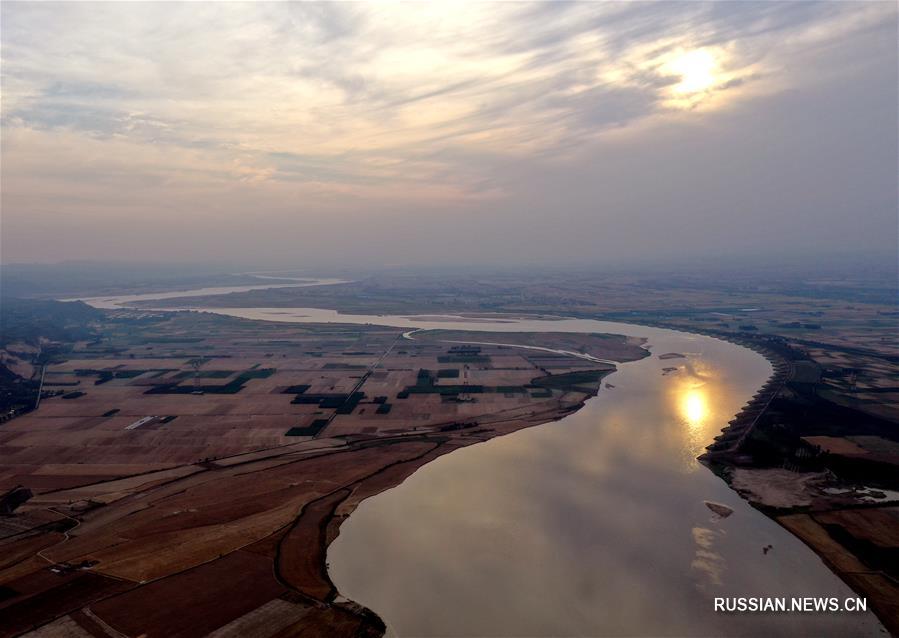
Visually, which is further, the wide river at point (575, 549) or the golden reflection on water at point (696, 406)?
the golden reflection on water at point (696, 406)

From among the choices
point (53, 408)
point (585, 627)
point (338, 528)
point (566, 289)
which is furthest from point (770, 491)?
point (566, 289)

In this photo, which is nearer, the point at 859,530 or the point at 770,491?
the point at 859,530

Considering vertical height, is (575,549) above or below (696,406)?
below

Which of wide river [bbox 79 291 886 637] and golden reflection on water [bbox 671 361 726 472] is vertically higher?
golden reflection on water [bbox 671 361 726 472]

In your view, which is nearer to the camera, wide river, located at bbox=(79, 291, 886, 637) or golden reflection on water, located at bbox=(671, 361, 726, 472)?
wide river, located at bbox=(79, 291, 886, 637)

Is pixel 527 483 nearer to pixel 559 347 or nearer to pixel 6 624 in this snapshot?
pixel 6 624

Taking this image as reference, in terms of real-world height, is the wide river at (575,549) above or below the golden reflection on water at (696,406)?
below

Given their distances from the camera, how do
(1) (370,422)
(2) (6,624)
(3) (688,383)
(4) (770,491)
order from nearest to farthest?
(2) (6,624)
(4) (770,491)
(1) (370,422)
(3) (688,383)

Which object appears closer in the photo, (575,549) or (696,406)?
(575,549)
